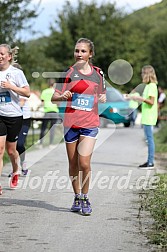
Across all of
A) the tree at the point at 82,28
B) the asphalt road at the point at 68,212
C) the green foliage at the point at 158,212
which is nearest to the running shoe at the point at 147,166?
the asphalt road at the point at 68,212

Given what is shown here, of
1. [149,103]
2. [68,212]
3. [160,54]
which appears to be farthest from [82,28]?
[68,212]

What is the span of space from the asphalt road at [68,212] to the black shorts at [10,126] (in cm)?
84

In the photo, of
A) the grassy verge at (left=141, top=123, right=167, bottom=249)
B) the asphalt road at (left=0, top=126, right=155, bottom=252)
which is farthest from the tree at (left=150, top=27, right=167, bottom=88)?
the grassy verge at (left=141, top=123, right=167, bottom=249)

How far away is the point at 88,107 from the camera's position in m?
8.34

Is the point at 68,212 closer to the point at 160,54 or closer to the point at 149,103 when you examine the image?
the point at 149,103

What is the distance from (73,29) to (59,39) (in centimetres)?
200

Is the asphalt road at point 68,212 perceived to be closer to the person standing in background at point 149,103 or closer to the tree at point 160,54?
the person standing in background at point 149,103

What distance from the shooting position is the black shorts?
944 cm

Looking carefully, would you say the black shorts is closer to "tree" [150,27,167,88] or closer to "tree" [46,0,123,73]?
"tree" [46,0,123,73]

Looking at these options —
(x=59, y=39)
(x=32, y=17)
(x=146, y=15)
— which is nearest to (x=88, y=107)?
(x=32, y=17)

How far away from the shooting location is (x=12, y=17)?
63.2ft

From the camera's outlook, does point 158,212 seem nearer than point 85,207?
Yes

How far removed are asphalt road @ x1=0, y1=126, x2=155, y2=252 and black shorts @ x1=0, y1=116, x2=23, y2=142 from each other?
2.77ft

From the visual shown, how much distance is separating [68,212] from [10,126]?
1.63 meters
